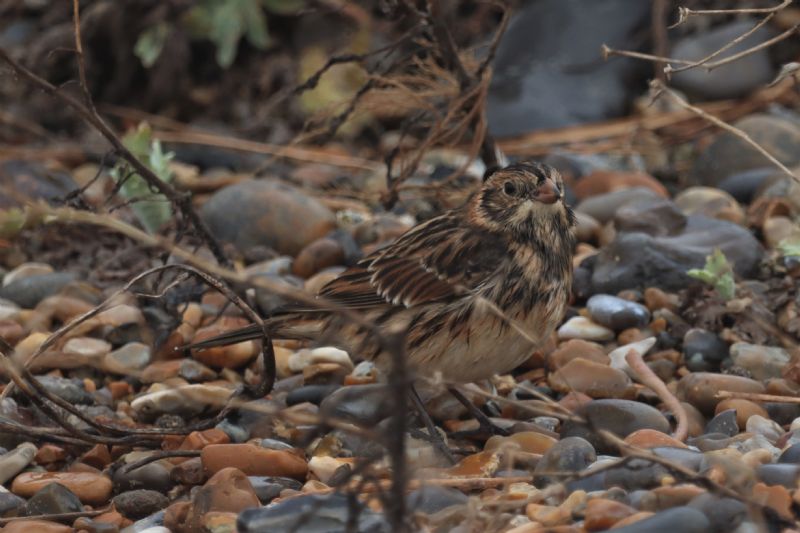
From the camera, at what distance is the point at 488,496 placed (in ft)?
12.5

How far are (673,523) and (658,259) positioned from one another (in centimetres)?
248

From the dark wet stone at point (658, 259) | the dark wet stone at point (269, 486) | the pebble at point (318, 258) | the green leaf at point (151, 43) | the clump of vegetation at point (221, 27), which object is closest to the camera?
the dark wet stone at point (269, 486)

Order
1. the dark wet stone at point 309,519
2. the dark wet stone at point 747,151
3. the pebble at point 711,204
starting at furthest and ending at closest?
the dark wet stone at point 747,151, the pebble at point 711,204, the dark wet stone at point 309,519

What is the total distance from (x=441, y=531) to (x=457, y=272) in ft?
4.22

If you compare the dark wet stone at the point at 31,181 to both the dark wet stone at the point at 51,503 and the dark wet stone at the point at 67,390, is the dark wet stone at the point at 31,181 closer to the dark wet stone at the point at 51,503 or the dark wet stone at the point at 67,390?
the dark wet stone at the point at 67,390

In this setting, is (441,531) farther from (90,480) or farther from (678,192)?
(678,192)

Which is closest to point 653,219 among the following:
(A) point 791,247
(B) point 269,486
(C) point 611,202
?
(C) point 611,202

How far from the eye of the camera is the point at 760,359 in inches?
192

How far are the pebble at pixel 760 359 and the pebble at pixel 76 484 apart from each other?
7.66 ft

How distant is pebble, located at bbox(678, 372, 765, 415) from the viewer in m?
4.59

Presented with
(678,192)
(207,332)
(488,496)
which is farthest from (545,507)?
(678,192)

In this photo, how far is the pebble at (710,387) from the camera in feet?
15.1

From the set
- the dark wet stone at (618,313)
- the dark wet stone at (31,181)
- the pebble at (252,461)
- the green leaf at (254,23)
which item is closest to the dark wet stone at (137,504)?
the pebble at (252,461)

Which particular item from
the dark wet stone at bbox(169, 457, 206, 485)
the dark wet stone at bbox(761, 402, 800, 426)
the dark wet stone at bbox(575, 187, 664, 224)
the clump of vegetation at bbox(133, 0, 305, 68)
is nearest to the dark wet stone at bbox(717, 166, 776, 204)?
the dark wet stone at bbox(575, 187, 664, 224)
